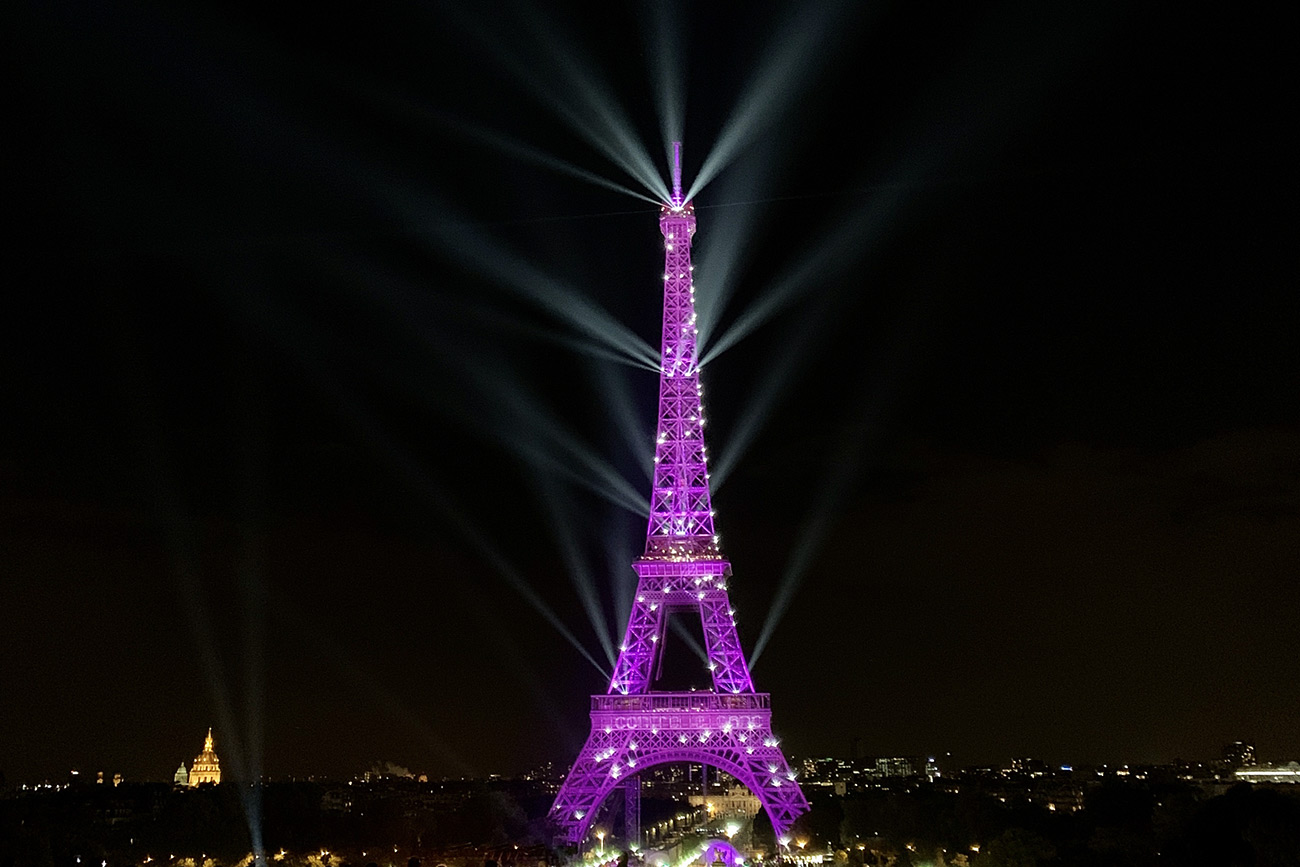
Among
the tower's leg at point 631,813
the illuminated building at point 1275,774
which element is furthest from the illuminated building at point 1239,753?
the tower's leg at point 631,813

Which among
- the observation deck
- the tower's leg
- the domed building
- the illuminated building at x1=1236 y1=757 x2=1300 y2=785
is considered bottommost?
the observation deck

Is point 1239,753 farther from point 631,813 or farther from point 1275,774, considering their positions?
point 631,813

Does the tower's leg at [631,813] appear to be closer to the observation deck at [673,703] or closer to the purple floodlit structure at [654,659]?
the purple floodlit structure at [654,659]

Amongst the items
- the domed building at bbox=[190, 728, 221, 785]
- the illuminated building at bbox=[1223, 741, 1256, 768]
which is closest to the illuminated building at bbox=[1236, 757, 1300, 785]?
the illuminated building at bbox=[1223, 741, 1256, 768]

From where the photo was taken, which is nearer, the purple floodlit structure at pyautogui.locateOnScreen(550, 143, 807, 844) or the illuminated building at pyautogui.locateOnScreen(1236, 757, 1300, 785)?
the purple floodlit structure at pyautogui.locateOnScreen(550, 143, 807, 844)

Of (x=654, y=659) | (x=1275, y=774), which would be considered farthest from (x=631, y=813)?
(x=1275, y=774)

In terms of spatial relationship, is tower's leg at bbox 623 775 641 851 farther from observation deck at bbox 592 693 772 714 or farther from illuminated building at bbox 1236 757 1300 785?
illuminated building at bbox 1236 757 1300 785
